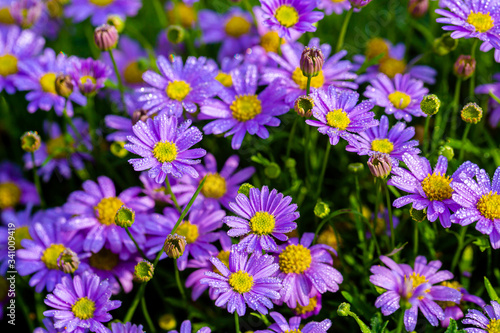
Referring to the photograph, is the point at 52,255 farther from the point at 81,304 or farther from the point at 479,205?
the point at 479,205

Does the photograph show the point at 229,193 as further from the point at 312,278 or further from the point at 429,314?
the point at 429,314

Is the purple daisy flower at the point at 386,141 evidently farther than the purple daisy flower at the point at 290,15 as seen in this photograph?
No

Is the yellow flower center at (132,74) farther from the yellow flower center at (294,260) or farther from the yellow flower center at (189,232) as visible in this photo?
the yellow flower center at (294,260)

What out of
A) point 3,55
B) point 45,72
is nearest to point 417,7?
point 45,72

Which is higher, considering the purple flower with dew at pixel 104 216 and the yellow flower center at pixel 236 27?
the yellow flower center at pixel 236 27

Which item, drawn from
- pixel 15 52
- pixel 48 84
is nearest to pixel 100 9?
pixel 15 52

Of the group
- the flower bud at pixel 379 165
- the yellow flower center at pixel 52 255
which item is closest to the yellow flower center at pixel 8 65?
the yellow flower center at pixel 52 255
